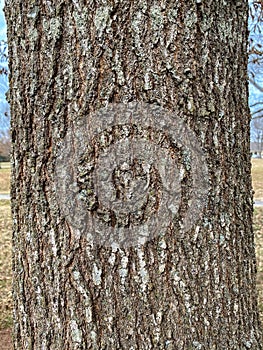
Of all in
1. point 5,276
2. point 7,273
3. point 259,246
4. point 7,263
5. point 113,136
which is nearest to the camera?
point 113,136

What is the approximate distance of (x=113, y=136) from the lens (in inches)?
45.3

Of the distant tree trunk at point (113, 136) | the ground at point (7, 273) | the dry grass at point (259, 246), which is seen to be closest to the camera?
the distant tree trunk at point (113, 136)

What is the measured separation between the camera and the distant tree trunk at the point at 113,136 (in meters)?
1.13

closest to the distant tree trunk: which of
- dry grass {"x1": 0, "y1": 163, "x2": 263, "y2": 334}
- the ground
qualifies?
the ground

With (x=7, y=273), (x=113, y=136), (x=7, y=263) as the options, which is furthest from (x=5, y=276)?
(x=113, y=136)

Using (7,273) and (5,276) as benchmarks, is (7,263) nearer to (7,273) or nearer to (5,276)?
(7,273)

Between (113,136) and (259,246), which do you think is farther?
(259,246)

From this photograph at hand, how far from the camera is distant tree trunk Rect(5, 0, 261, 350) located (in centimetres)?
113

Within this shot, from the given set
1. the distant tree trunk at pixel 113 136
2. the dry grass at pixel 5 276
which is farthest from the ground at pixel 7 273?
the distant tree trunk at pixel 113 136

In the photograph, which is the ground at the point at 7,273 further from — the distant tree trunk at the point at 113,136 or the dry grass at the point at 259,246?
the distant tree trunk at the point at 113,136

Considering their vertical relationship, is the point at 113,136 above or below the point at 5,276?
above

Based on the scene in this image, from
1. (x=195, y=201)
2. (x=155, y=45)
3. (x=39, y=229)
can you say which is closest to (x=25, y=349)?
(x=39, y=229)

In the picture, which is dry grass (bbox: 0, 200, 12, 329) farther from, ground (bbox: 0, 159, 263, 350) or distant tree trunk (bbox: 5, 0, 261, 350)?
distant tree trunk (bbox: 5, 0, 261, 350)

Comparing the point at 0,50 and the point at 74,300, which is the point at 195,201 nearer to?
the point at 74,300
